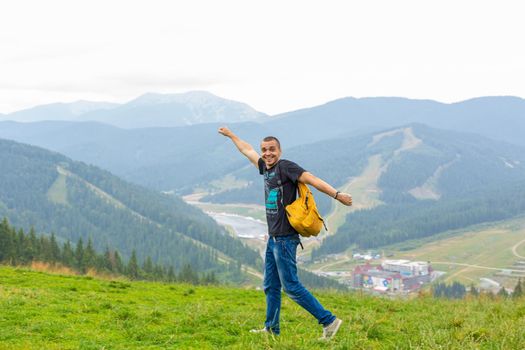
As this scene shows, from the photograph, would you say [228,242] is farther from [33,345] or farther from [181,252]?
[33,345]

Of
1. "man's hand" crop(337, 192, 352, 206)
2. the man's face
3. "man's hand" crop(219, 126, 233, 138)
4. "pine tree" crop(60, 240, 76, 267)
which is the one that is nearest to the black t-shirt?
the man's face

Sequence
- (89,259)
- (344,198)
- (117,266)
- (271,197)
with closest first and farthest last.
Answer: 1. (344,198)
2. (271,197)
3. (89,259)
4. (117,266)

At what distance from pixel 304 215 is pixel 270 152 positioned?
1.28 metres

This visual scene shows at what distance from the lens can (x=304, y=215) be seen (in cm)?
778

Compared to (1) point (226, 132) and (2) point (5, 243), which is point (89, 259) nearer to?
(2) point (5, 243)

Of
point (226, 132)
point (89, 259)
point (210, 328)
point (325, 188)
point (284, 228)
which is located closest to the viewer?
point (325, 188)

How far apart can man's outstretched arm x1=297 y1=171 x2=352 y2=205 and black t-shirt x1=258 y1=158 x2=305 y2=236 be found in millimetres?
168

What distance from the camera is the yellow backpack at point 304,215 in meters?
7.75

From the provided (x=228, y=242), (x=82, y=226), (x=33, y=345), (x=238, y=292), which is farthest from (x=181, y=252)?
(x=33, y=345)

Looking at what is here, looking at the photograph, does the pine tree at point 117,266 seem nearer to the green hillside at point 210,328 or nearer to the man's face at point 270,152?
the green hillside at point 210,328

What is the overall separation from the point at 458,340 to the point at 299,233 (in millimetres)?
3073

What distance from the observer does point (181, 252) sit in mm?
148750

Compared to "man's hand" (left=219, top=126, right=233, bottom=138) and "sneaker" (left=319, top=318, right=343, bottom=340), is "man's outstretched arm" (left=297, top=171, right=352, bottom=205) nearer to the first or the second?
"sneaker" (left=319, top=318, right=343, bottom=340)

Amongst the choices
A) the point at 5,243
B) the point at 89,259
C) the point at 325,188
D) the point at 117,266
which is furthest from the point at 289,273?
the point at 117,266
